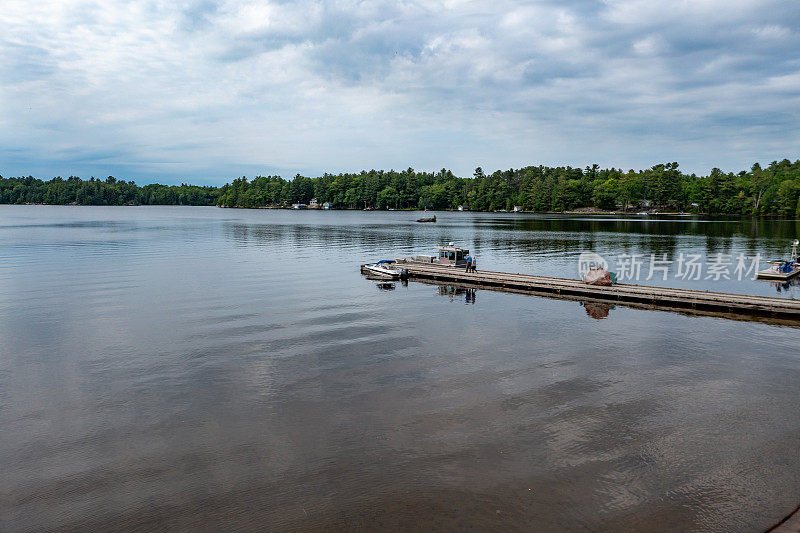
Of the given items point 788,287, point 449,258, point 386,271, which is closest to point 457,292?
point 386,271

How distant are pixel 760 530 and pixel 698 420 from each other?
24.6ft

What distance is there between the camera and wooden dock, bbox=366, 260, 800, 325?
4041 centimetres

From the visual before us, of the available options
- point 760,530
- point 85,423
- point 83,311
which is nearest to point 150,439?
point 85,423

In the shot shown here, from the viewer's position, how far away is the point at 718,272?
64875 millimetres

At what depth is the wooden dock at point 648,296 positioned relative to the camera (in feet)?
133

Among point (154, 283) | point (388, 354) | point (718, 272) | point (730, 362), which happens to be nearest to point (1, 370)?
point (388, 354)

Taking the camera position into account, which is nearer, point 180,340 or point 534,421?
point 534,421

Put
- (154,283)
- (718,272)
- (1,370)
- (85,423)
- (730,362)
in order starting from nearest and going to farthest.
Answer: (85,423) < (1,370) < (730,362) < (154,283) < (718,272)

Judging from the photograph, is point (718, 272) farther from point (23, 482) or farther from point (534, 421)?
point (23, 482)

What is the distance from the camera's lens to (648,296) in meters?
44.7

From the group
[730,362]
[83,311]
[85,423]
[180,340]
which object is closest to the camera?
[85,423]

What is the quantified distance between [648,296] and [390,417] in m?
32.8

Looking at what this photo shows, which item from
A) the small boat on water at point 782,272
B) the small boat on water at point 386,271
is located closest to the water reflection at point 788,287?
the small boat on water at point 782,272

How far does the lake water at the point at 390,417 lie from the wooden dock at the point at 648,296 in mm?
2751
